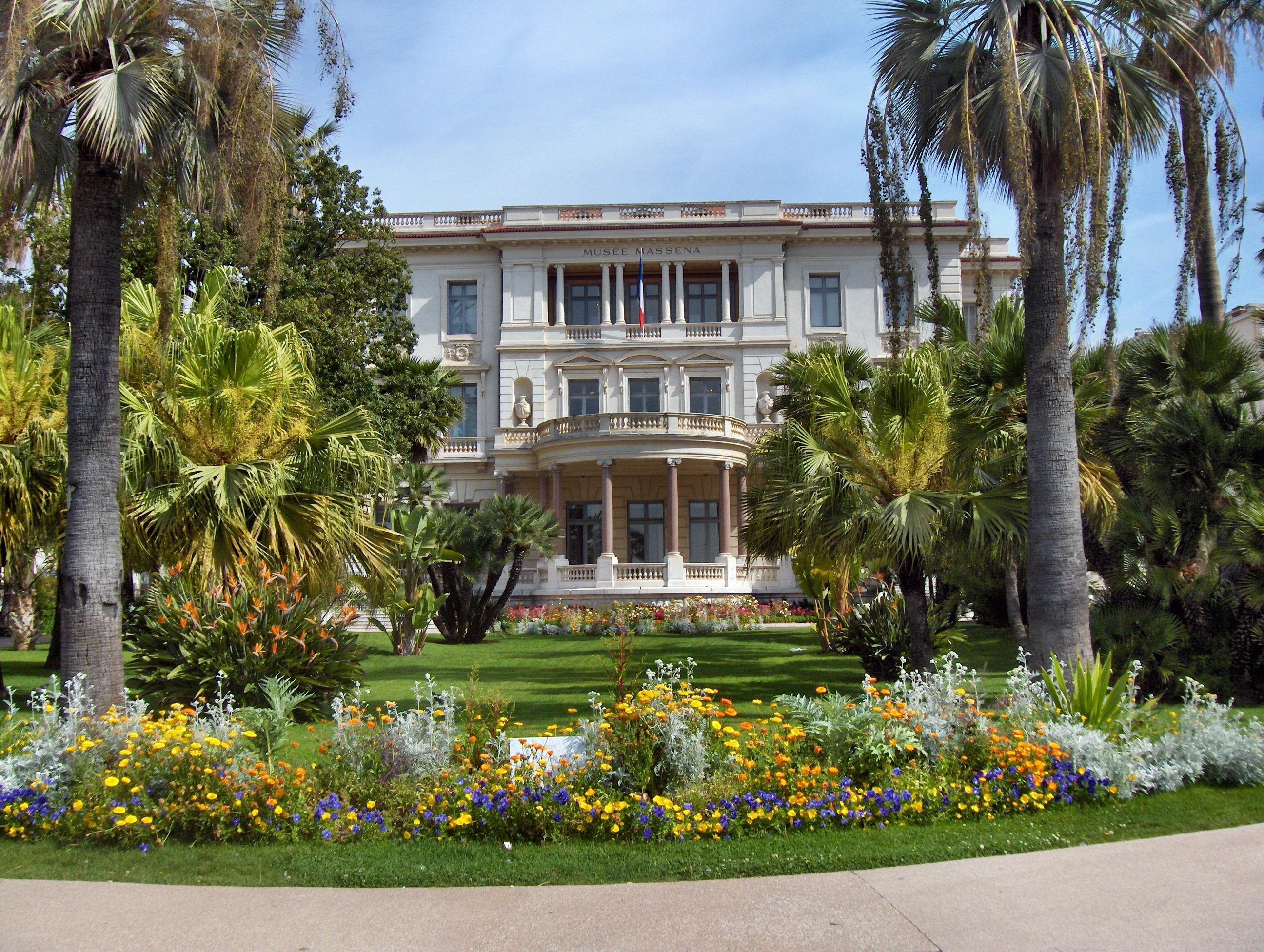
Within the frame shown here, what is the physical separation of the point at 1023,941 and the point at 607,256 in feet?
115

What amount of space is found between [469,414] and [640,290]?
8068 mm

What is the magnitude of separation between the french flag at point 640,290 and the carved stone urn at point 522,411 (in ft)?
17.1

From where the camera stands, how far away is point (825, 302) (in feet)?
127

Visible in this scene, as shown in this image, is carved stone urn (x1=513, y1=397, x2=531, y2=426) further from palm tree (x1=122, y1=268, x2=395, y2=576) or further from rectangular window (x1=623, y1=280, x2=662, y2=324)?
palm tree (x1=122, y1=268, x2=395, y2=576)

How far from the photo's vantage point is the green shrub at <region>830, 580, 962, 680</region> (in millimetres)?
14758

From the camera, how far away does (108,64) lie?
903cm

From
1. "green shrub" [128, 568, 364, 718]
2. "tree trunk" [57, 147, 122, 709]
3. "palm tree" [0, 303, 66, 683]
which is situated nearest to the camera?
"tree trunk" [57, 147, 122, 709]

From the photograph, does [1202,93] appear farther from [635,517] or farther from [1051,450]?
[635,517]

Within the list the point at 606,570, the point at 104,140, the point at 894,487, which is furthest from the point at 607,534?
the point at 104,140

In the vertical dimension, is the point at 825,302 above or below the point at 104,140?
above

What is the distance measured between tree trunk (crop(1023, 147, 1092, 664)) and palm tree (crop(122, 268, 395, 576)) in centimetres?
744

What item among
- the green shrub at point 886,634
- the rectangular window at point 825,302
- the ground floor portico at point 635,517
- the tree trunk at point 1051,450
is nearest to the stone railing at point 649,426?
the ground floor portico at point 635,517

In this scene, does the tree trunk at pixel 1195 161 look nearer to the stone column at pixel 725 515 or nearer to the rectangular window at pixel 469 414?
the stone column at pixel 725 515

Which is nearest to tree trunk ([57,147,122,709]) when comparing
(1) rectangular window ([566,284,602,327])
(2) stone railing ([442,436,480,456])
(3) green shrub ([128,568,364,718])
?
(3) green shrub ([128,568,364,718])
